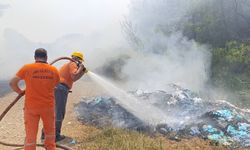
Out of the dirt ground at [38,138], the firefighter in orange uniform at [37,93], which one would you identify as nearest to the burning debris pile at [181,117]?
the dirt ground at [38,138]

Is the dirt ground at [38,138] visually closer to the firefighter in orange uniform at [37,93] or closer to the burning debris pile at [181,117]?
the burning debris pile at [181,117]

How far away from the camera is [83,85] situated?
13.6 metres

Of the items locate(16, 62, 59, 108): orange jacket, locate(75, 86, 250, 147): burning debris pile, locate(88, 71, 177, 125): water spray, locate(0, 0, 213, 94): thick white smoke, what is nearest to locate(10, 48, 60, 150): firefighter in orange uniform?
locate(16, 62, 59, 108): orange jacket

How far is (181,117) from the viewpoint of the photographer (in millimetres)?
9094

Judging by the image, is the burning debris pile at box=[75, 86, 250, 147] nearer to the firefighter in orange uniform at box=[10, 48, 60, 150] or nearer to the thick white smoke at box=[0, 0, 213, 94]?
the thick white smoke at box=[0, 0, 213, 94]

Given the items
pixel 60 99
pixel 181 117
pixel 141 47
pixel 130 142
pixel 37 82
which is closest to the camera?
pixel 37 82

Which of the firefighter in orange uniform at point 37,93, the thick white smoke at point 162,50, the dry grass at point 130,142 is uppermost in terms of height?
the thick white smoke at point 162,50

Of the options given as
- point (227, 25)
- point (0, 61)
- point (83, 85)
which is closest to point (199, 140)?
point (83, 85)

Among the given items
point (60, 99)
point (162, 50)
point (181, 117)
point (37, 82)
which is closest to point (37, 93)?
point (37, 82)

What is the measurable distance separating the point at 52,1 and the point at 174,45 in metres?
8.74

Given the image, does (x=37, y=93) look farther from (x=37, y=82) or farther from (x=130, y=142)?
(x=130, y=142)

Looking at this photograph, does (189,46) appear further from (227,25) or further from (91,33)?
(91,33)

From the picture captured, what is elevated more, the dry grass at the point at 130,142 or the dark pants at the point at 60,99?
the dark pants at the point at 60,99

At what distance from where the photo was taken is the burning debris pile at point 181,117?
820cm
